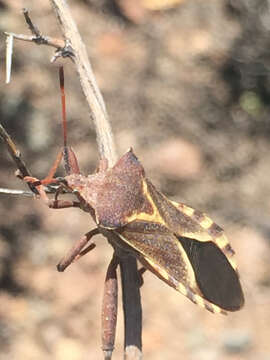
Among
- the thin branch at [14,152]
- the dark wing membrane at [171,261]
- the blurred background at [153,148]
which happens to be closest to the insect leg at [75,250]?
the dark wing membrane at [171,261]

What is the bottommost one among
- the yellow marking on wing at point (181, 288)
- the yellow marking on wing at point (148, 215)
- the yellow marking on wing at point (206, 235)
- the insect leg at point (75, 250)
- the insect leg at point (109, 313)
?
the insect leg at point (109, 313)

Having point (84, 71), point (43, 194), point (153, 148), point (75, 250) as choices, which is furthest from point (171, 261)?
point (153, 148)

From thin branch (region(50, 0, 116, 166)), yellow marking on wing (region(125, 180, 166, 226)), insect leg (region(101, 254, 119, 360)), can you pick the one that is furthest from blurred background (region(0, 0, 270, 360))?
thin branch (region(50, 0, 116, 166))

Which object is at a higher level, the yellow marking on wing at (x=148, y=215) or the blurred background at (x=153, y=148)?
the yellow marking on wing at (x=148, y=215)

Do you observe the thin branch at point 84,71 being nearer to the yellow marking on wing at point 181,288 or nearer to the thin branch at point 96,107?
the thin branch at point 96,107

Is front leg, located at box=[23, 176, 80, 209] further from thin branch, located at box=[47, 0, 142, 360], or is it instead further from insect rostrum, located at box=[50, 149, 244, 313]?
thin branch, located at box=[47, 0, 142, 360]

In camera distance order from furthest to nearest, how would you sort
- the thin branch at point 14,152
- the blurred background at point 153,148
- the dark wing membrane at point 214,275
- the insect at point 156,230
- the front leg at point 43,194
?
the blurred background at point 153,148
the dark wing membrane at point 214,275
the insect at point 156,230
the front leg at point 43,194
the thin branch at point 14,152

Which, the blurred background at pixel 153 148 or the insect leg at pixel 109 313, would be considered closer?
the insect leg at pixel 109 313
